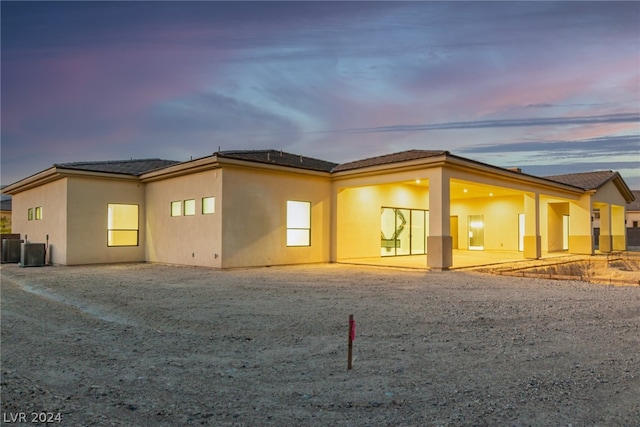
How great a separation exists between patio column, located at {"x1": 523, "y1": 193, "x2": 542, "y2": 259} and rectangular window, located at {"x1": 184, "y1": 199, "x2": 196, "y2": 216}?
47.3 ft

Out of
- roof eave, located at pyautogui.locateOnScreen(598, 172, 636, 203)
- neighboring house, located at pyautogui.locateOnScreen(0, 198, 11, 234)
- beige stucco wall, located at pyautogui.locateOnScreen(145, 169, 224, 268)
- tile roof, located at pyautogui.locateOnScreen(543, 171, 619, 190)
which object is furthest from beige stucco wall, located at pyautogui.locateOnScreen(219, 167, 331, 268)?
neighboring house, located at pyautogui.locateOnScreen(0, 198, 11, 234)

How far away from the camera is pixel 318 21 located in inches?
540

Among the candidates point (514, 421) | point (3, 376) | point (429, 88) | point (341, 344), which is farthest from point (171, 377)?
point (429, 88)

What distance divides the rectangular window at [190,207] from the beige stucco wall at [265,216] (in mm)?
2098

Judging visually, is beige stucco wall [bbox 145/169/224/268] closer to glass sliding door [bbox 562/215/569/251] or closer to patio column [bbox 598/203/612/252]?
glass sliding door [bbox 562/215/569/251]

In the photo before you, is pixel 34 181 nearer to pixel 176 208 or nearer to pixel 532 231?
pixel 176 208

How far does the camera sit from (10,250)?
62.6 feet

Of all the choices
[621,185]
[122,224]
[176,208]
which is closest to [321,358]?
[176,208]

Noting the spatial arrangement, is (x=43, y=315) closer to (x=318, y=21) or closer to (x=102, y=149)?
(x=318, y=21)

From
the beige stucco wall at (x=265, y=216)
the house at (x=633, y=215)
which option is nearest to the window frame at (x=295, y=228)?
the beige stucco wall at (x=265, y=216)

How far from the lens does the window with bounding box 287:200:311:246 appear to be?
1721 cm

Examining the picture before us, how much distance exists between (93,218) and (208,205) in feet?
18.0

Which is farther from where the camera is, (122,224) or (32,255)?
(122,224)

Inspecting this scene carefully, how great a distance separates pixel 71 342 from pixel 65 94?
52.3ft
